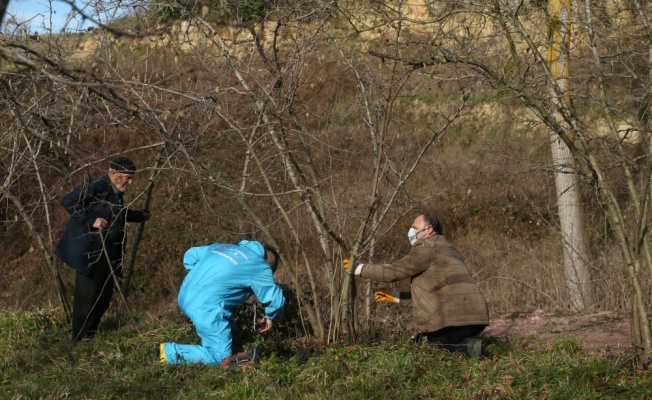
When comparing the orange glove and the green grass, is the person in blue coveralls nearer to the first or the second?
the green grass

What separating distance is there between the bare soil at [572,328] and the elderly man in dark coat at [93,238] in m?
3.79

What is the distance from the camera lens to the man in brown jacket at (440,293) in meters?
7.01

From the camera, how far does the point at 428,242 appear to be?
7.15 meters

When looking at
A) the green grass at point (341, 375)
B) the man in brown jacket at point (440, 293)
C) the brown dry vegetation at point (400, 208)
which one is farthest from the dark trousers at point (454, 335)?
the brown dry vegetation at point (400, 208)

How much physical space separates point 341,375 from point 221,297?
46.2 inches

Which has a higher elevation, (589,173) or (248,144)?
(248,144)

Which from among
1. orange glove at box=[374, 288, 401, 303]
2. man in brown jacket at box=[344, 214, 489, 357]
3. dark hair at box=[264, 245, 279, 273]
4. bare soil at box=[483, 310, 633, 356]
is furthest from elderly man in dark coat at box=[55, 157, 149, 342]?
bare soil at box=[483, 310, 633, 356]

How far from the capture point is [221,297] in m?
6.74

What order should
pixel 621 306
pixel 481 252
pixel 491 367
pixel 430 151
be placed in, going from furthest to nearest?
pixel 430 151 → pixel 481 252 → pixel 621 306 → pixel 491 367

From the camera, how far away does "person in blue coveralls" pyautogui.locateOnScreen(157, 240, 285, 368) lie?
6715 millimetres

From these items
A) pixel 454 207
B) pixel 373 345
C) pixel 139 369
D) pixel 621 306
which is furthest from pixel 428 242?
pixel 454 207

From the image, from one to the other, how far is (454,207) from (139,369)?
9972 millimetres

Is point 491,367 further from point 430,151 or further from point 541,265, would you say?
point 430,151

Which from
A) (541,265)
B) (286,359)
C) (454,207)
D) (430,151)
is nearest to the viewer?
(286,359)
